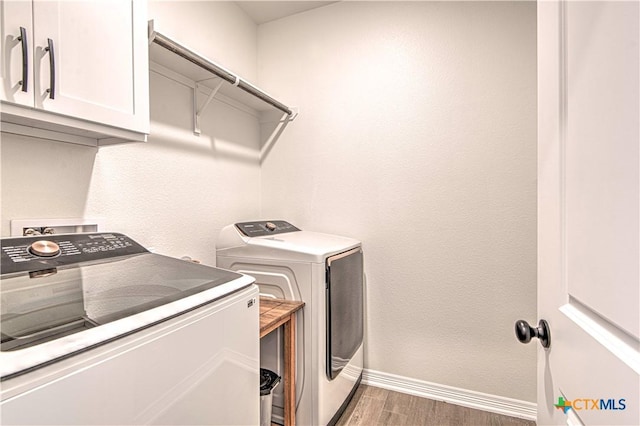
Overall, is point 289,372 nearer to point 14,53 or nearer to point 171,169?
point 171,169

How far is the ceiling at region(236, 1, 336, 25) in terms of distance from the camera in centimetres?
230

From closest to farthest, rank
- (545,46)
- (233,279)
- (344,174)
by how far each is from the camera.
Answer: (545,46), (233,279), (344,174)

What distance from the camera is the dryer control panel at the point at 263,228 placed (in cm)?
192

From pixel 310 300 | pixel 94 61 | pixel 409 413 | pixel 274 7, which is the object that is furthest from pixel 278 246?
pixel 274 7

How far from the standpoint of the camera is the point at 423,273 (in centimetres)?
211

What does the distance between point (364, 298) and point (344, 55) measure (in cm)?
175

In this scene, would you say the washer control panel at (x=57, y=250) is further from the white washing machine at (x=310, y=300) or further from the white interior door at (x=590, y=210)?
Answer: the white interior door at (x=590, y=210)

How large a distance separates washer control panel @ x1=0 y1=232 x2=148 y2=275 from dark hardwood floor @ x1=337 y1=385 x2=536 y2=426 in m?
1.55

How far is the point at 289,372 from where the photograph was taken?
162 centimetres

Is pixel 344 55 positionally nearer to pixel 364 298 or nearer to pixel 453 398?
pixel 364 298

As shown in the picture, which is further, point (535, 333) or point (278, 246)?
point (278, 246)

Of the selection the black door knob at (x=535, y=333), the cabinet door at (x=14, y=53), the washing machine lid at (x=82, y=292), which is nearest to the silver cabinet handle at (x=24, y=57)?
the cabinet door at (x=14, y=53)

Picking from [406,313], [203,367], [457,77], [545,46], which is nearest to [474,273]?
[406,313]

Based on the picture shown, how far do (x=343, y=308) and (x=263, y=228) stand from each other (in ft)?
2.34
